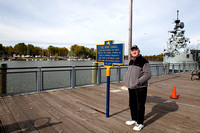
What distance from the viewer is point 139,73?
10.5ft

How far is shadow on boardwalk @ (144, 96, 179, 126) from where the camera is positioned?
4077 millimetres

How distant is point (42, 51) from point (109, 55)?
174316 millimetres

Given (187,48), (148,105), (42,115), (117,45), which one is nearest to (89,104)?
(42,115)

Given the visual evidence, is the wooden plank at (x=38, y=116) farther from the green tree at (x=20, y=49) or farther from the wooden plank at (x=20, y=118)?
the green tree at (x=20, y=49)

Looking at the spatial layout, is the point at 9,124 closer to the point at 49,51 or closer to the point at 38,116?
the point at 38,116

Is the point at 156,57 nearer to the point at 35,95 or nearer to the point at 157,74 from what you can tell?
the point at 157,74

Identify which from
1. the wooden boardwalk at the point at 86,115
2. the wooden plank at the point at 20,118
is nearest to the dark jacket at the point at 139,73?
the wooden boardwalk at the point at 86,115

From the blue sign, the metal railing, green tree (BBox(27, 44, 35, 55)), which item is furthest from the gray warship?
green tree (BBox(27, 44, 35, 55))

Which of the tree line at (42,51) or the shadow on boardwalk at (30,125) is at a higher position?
the tree line at (42,51)

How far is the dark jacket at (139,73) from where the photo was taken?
311 cm

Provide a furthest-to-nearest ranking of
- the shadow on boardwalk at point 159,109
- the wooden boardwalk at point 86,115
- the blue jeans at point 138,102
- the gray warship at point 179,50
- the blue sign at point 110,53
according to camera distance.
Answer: the gray warship at point 179,50, the shadow on boardwalk at point 159,109, the blue sign at point 110,53, the wooden boardwalk at point 86,115, the blue jeans at point 138,102

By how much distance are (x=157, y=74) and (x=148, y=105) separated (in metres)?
9.67

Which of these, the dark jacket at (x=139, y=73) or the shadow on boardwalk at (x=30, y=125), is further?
the shadow on boardwalk at (x=30, y=125)

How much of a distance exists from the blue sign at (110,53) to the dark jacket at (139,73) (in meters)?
0.54
